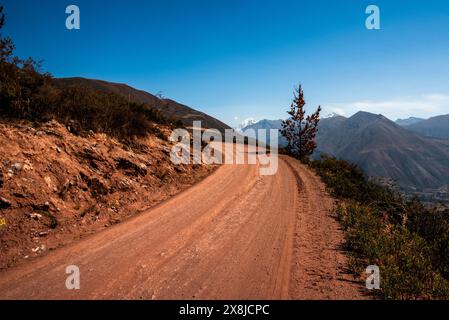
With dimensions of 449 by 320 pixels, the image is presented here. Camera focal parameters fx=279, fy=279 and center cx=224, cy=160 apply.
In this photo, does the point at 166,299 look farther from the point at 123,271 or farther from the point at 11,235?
the point at 11,235

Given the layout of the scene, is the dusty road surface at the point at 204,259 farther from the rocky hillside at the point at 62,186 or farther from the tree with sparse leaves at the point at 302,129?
the tree with sparse leaves at the point at 302,129

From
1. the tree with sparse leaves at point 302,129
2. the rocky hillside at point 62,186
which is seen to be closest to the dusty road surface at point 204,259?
the rocky hillside at point 62,186

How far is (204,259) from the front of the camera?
6.73m

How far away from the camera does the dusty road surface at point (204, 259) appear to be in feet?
17.7

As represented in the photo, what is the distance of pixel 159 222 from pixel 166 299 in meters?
3.99

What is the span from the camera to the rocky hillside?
24.0 ft

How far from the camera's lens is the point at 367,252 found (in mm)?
7191

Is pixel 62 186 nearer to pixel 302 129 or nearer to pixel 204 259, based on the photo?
pixel 204 259

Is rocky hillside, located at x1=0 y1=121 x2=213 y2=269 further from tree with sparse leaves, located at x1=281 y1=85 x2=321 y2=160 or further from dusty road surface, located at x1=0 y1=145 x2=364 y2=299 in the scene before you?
tree with sparse leaves, located at x1=281 y1=85 x2=321 y2=160

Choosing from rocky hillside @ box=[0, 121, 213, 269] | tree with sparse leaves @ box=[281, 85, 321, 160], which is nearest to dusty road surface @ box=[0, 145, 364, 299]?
rocky hillside @ box=[0, 121, 213, 269]

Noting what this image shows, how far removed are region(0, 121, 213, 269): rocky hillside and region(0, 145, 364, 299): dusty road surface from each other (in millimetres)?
838

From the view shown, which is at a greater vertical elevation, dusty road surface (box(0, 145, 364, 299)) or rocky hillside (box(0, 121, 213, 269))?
rocky hillside (box(0, 121, 213, 269))

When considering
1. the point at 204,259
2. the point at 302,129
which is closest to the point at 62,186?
the point at 204,259

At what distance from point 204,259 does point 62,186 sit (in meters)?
5.51
